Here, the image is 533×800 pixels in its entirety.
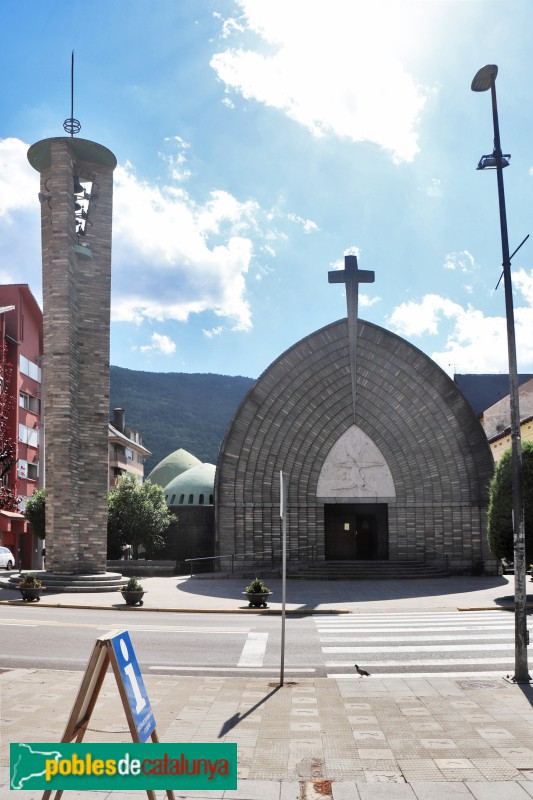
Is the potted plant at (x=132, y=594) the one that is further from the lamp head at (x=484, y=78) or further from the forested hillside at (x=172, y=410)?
the forested hillside at (x=172, y=410)

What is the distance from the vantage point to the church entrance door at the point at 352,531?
39000 millimetres

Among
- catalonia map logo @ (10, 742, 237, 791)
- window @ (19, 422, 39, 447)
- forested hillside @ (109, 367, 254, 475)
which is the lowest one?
catalonia map logo @ (10, 742, 237, 791)

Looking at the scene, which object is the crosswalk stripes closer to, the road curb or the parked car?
the road curb

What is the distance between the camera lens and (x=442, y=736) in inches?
320

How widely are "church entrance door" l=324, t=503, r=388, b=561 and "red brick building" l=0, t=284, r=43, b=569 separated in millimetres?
22230

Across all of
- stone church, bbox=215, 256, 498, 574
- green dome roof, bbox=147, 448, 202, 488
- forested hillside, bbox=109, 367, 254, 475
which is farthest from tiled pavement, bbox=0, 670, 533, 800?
forested hillside, bbox=109, 367, 254, 475

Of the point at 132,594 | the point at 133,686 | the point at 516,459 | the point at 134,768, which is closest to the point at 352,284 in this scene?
the point at 132,594

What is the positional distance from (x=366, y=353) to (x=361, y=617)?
2066 centimetres

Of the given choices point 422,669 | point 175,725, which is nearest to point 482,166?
point 422,669

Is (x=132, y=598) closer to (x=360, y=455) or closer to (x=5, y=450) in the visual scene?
(x=5, y=450)

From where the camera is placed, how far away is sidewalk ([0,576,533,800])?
659cm

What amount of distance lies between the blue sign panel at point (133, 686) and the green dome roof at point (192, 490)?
134 ft

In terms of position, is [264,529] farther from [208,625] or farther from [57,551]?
[208,625]

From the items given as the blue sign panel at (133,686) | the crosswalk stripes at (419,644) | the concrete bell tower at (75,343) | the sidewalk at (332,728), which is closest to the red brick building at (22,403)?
the concrete bell tower at (75,343)
